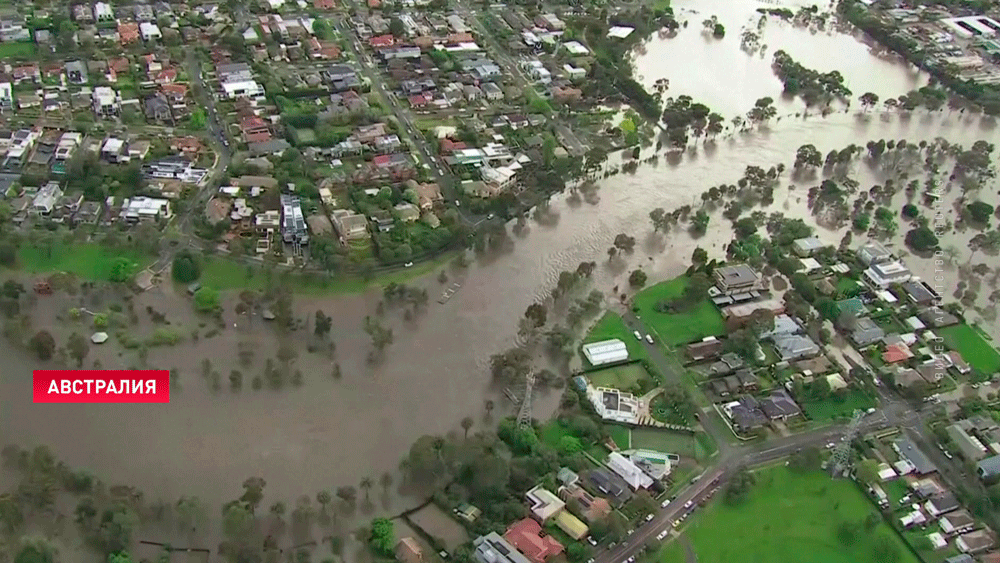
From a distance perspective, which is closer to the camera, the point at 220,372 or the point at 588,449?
the point at 588,449

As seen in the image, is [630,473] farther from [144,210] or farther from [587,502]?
[144,210]

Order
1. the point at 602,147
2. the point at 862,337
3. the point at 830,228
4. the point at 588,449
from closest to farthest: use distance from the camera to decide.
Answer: the point at 588,449
the point at 862,337
the point at 830,228
the point at 602,147

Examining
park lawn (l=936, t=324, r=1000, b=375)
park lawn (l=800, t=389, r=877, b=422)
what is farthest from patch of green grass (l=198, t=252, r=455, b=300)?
park lawn (l=936, t=324, r=1000, b=375)

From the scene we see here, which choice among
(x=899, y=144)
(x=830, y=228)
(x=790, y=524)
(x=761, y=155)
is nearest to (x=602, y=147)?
(x=761, y=155)

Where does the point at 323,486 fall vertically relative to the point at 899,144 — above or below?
below

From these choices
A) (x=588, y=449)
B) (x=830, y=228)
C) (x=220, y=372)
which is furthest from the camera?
(x=830, y=228)

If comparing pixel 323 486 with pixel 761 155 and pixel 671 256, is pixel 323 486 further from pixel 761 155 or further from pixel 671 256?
pixel 761 155

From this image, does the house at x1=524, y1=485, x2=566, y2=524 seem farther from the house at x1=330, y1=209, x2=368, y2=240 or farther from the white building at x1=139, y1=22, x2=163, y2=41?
the white building at x1=139, y1=22, x2=163, y2=41
